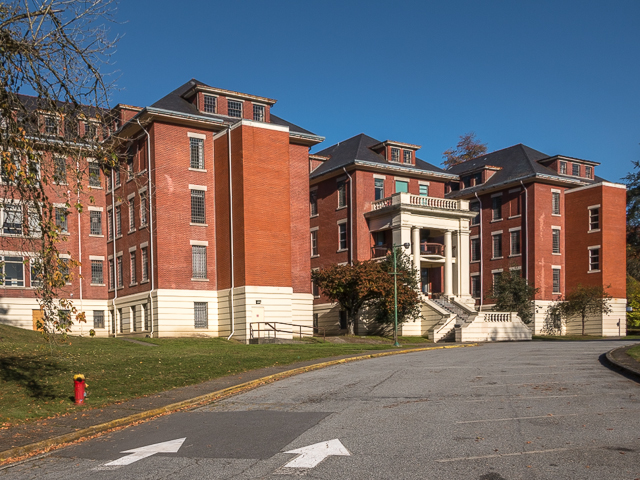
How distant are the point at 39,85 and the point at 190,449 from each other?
6478 millimetres

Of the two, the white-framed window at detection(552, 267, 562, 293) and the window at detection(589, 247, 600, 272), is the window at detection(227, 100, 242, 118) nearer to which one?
the white-framed window at detection(552, 267, 562, 293)

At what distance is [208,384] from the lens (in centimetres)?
1814

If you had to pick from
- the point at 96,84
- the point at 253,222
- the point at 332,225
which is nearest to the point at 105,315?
the point at 253,222

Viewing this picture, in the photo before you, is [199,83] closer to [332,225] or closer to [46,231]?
[332,225]

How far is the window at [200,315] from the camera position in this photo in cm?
4131

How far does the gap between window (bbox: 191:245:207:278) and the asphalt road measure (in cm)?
2552

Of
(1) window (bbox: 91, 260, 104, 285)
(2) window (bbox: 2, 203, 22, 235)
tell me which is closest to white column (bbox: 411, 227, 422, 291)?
(1) window (bbox: 91, 260, 104, 285)

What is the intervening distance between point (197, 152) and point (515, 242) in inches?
1143

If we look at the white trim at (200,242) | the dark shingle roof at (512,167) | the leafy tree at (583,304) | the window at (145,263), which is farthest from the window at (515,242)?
the window at (145,263)

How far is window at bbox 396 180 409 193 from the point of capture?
5484 centimetres

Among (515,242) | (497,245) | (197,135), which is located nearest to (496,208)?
(497,245)

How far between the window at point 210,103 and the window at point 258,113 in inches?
107

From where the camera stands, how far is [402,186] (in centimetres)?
5512

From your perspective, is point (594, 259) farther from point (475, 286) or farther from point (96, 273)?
point (96, 273)
